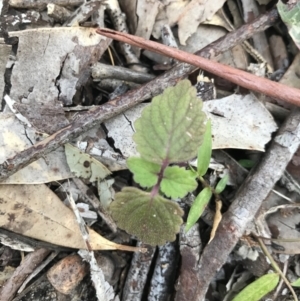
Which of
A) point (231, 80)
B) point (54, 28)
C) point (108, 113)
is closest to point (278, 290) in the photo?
point (231, 80)

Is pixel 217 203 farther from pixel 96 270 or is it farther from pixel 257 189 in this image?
pixel 96 270

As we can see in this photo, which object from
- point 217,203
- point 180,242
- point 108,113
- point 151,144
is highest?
point 151,144

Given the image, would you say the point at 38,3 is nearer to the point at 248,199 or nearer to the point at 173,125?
the point at 173,125

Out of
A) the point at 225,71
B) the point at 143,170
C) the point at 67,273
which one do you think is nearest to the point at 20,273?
the point at 67,273

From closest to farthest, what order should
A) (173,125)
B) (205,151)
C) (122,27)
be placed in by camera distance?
(173,125) < (205,151) < (122,27)

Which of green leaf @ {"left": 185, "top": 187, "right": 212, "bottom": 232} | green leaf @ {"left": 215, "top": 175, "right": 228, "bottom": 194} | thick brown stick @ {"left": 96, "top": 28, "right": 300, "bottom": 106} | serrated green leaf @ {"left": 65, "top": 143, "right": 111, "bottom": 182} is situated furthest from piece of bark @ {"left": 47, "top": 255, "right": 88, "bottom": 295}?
thick brown stick @ {"left": 96, "top": 28, "right": 300, "bottom": 106}

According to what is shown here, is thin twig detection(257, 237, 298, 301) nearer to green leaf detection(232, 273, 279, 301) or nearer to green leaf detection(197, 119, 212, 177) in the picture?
green leaf detection(232, 273, 279, 301)
